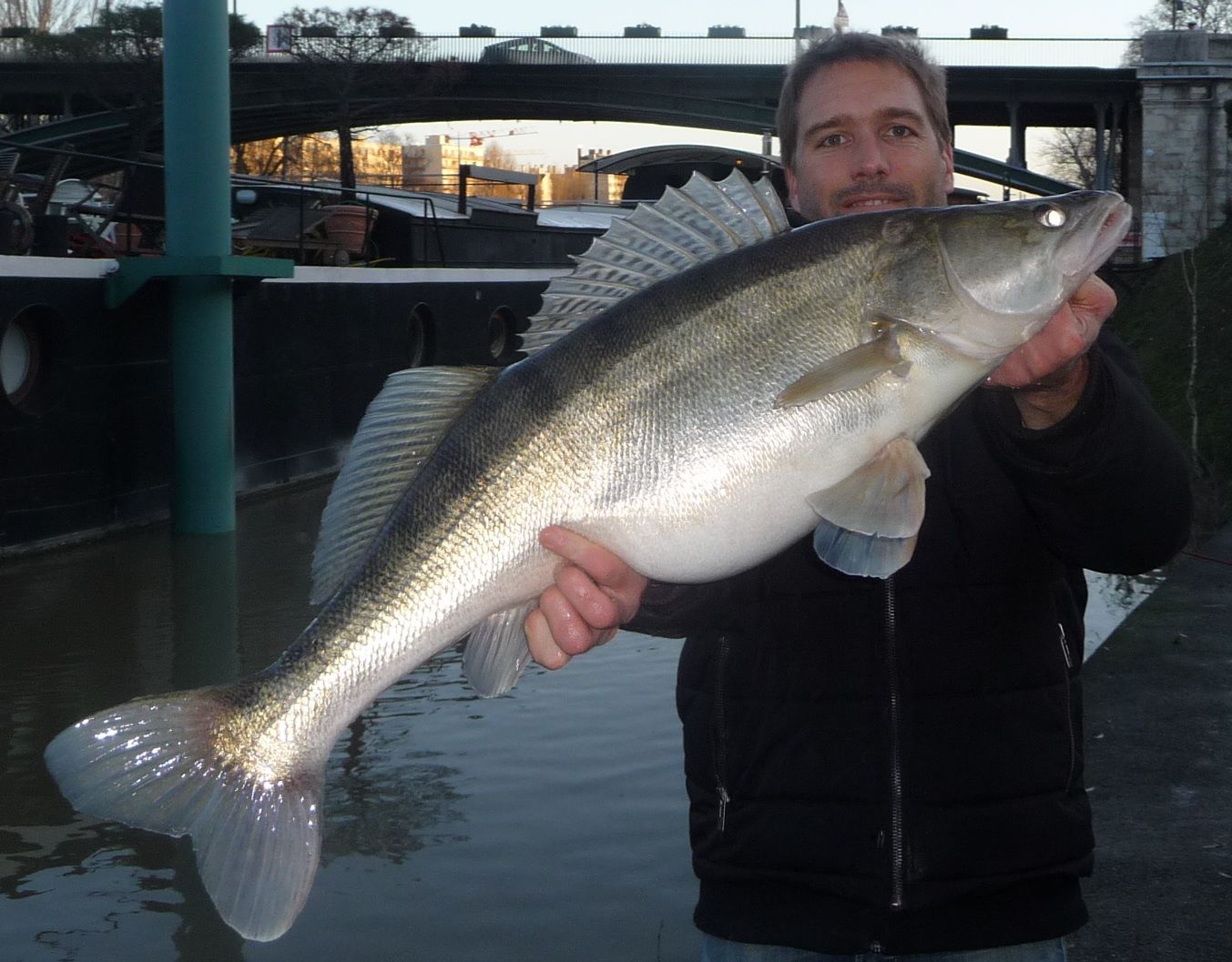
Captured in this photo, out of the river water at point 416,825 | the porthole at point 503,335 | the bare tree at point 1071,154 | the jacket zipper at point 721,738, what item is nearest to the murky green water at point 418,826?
the river water at point 416,825

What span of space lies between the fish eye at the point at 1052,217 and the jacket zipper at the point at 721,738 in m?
0.90

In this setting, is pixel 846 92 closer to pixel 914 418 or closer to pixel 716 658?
pixel 914 418

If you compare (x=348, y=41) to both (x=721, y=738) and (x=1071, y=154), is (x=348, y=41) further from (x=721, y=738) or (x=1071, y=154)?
(x=721, y=738)

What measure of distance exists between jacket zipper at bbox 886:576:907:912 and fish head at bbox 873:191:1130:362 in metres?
0.47

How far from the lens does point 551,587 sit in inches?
98.6

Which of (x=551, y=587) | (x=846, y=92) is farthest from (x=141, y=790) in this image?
(x=846, y=92)

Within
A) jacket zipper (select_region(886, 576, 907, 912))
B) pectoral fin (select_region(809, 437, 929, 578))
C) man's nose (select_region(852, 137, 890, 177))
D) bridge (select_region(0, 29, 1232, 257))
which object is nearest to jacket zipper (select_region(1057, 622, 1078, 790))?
jacket zipper (select_region(886, 576, 907, 912))

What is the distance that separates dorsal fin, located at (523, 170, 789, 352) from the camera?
2537mm

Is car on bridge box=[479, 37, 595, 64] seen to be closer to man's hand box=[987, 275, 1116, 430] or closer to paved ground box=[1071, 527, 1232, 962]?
paved ground box=[1071, 527, 1232, 962]

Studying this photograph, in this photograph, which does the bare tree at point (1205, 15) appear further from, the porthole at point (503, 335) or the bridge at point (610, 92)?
the porthole at point (503, 335)

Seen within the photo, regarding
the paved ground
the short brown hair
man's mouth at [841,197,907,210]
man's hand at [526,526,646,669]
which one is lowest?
the paved ground

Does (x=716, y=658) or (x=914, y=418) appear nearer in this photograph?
(x=914, y=418)

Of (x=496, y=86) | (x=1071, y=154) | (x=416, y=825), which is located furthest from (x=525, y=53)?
(x=416, y=825)

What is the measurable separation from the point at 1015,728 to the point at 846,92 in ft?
4.43
